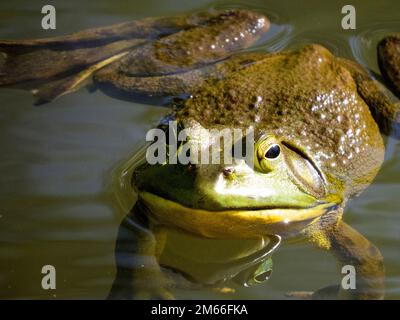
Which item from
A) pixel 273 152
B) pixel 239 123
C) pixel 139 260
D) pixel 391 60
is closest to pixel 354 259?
pixel 273 152

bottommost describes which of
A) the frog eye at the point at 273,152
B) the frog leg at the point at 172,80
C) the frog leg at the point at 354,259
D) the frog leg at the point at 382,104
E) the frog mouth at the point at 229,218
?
the frog leg at the point at 354,259

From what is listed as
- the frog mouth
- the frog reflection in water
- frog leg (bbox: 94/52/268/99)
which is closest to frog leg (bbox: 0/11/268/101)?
the frog reflection in water

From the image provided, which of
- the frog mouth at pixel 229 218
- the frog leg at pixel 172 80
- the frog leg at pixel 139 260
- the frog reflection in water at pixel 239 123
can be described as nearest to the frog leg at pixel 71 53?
the frog reflection in water at pixel 239 123

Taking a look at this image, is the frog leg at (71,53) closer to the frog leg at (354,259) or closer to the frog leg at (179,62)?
the frog leg at (179,62)

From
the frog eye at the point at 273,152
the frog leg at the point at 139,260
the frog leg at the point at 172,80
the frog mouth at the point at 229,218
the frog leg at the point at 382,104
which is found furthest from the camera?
the frog leg at the point at 172,80

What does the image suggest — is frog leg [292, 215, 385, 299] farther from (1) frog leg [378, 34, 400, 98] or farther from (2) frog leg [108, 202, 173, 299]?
(1) frog leg [378, 34, 400, 98]
